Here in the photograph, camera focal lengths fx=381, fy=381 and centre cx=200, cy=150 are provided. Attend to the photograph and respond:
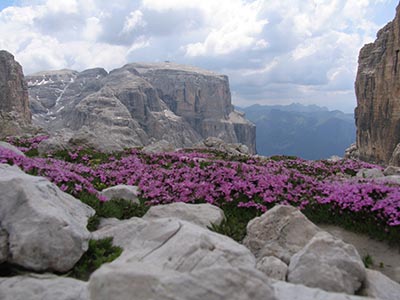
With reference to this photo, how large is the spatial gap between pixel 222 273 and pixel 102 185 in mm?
11069

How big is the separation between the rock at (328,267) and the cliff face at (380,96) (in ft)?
353

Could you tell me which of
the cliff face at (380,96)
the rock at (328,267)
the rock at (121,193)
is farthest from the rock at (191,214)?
the cliff face at (380,96)

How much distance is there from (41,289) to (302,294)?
391 cm

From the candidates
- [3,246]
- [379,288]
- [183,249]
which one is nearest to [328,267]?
[379,288]

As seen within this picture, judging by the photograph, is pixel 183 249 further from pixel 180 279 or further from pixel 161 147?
pixel 161 147

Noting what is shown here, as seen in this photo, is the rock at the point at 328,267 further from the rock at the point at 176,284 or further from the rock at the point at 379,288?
the rock at the point at 176,284

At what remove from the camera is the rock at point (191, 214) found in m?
10.0

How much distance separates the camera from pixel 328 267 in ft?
21.5

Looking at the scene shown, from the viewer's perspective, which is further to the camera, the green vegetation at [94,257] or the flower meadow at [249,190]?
the flower meadow at [249,190]

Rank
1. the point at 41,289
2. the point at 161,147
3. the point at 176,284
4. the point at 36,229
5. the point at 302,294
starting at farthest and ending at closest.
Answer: the point at 161,147 < the point at 36,229 < the point at 41,289 < the point at 302,294 < the point at 176,284

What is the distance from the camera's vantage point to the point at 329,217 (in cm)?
1138

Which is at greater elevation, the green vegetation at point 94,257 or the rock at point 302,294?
the rock at point 302,294

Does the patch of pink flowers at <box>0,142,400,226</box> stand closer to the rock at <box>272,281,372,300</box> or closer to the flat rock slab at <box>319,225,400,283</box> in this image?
the flat rock slab at <box>319,225,400,283</box>

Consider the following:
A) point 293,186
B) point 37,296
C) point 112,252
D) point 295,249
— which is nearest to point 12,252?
point 37,296
